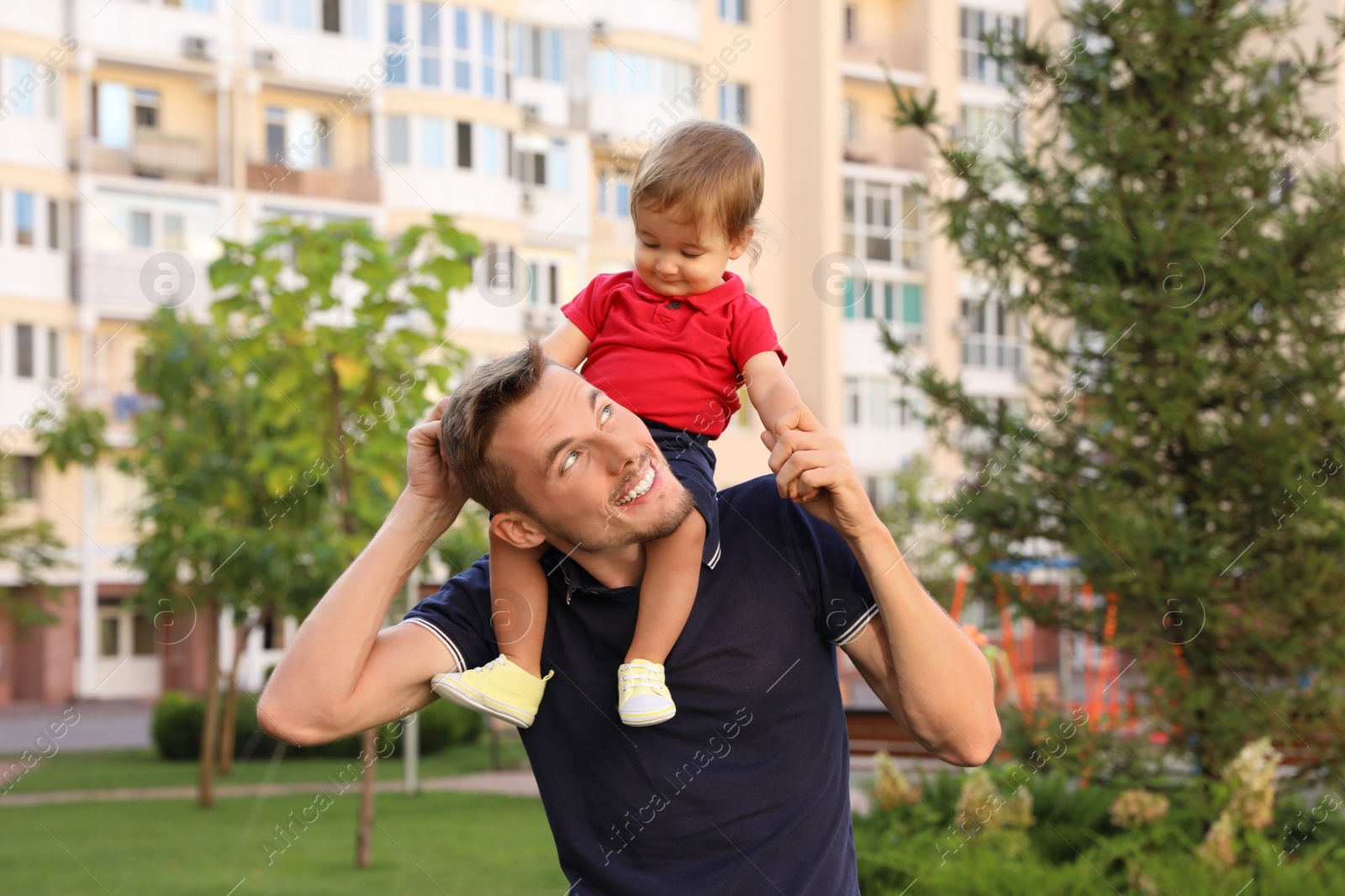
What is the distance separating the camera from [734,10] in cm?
4031

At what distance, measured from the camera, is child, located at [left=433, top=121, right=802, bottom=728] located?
8.84ft

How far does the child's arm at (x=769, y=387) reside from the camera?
2746 mm

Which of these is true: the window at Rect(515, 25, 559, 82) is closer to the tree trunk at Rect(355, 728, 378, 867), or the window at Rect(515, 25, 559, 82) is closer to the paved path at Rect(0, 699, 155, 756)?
the paved path at Rect(0, 699, 155, 756)

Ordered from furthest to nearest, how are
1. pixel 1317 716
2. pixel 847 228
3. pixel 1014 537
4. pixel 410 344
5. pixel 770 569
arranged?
pixel 847 228, pixel 410 344, pixel 1014 537, pixel 1317 716, pixel 770 569

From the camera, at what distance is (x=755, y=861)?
246 centimetres

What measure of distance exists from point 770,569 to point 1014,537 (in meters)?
5.78

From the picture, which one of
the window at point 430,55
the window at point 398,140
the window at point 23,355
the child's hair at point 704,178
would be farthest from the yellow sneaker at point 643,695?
the window at point 430,55

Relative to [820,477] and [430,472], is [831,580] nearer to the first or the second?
[820,477]

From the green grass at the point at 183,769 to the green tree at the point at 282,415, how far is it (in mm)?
1521

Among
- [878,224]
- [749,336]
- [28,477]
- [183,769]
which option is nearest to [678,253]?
[749,336]

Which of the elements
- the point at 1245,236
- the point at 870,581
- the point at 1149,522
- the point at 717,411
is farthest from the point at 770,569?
the point at 1245,236

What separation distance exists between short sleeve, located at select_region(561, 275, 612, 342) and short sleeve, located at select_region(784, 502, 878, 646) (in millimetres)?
700

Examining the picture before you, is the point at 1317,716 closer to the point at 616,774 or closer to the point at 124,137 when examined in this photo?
the point at 616,774

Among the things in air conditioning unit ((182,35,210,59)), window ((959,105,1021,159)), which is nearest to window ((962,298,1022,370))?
air conditioning unit ((182,35,210,59))
